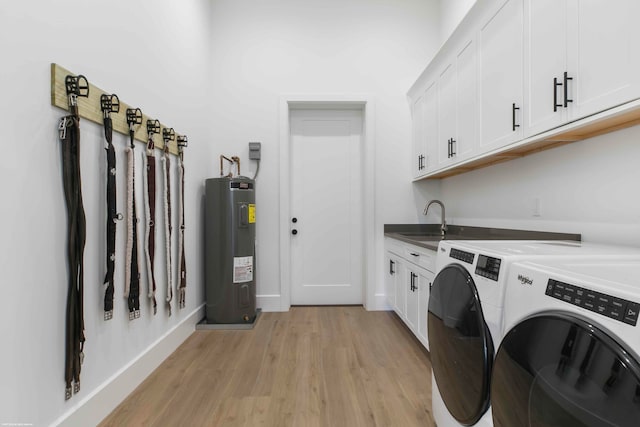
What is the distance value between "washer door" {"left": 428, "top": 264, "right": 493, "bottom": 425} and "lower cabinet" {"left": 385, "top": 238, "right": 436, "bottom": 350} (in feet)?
1.59

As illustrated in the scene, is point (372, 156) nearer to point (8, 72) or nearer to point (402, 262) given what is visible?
point (402, 262)

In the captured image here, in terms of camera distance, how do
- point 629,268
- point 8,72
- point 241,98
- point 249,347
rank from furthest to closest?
point 241,98 < point 249,347 < point 8,72 < point 629,268

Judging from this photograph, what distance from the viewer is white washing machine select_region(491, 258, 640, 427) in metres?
0.54

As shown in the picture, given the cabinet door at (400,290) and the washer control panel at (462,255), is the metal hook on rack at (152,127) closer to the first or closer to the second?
the washer control panel at (462,255)

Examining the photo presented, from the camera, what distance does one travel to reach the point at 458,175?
2.90 m

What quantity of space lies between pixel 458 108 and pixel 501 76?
521mm

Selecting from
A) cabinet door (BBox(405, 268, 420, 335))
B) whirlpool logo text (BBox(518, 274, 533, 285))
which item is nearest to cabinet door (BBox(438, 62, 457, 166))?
cabinet door (BBox(405, 268, 420, 335))

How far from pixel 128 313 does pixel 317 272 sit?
6.46 ft

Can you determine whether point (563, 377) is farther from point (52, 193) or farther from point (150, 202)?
point (150, 202)

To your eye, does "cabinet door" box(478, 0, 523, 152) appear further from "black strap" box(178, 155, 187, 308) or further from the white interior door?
"black strap" box(178, 155, 187, 308)

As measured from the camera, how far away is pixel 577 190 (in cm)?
156

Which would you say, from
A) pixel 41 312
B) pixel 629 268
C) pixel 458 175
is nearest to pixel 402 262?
pixel 458 175

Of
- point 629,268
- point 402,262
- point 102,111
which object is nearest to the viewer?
point 629,268

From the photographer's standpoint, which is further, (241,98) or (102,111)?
(241,98)
